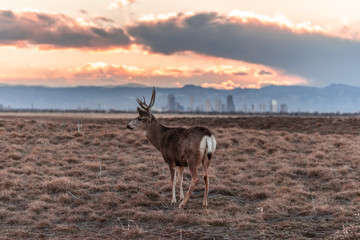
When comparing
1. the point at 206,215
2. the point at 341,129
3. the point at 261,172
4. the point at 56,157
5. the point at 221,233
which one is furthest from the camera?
the point at 341,129

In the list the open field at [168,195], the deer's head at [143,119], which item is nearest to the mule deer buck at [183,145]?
the deer's head at [143,119]

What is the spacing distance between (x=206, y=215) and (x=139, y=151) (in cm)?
1266

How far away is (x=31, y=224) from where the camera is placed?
364 inches

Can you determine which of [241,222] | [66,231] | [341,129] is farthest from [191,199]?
[341,129]

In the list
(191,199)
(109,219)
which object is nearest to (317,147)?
(191,199)

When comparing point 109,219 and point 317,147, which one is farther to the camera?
point 317,147

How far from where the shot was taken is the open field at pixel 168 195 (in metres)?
8.59

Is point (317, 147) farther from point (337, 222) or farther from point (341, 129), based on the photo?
point (341, 129)

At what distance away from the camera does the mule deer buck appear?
10.3 meters

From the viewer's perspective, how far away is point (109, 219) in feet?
31.6

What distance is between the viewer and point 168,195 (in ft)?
40.2

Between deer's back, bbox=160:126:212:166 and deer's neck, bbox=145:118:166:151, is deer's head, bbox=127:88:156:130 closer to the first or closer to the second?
deer's neck, bbox=145:118:166:151

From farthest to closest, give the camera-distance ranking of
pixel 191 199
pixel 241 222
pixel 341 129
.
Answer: pixel 341 129 < pixel 191 199 < pixel 241 222

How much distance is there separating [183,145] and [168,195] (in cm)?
249
